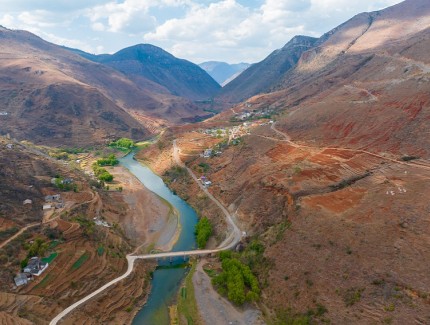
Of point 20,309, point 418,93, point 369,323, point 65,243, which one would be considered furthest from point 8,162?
point 418,93

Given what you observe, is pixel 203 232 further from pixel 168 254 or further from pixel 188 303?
pixel 188 303

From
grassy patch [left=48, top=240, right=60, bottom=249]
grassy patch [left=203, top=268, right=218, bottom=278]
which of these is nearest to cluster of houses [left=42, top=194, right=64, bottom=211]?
grassy patch [left=48, top=240, right=60, bottom=249]

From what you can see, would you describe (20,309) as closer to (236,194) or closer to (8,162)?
(8,162)

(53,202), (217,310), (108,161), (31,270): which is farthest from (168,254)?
(108,161)

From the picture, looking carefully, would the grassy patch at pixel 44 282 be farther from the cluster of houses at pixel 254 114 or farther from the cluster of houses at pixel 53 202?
the cluster of houses at pixel 254 114

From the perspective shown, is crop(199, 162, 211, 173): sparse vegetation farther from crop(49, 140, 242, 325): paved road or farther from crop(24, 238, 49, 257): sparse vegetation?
crop(24, 238, 49, 257): sparse vegetation

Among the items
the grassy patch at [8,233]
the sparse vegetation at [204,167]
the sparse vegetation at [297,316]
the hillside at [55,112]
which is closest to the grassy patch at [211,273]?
the sparse vegetation at [297,316]
